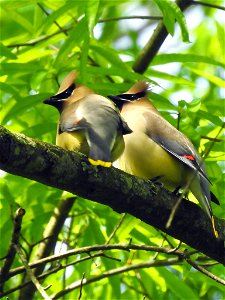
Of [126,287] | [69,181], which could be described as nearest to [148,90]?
[126,287]

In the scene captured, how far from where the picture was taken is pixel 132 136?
6.14m

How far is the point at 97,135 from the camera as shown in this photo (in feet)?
17.1

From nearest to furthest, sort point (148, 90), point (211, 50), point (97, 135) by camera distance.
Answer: point (97, 135)
point (148, 90)
point (211, 50)

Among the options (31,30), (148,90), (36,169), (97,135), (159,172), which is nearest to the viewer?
(36,169)

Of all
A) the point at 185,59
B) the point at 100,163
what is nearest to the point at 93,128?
the point at 100,163

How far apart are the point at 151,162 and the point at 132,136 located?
0.75 feet

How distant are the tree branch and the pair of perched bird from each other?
0.13 metres

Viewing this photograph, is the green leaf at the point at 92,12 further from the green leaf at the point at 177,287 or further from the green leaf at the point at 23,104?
the green leaf at the point at 177,287

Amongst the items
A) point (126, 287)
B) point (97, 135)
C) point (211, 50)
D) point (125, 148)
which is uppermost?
point (97, 135)

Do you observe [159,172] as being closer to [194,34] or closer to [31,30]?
[31,30]

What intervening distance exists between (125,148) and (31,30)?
1649 millimetres

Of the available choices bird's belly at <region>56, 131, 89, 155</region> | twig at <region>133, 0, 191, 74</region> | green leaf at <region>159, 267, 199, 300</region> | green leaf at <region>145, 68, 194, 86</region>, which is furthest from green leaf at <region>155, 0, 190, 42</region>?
green leaf at <region>159, 267, 199, 300</region>

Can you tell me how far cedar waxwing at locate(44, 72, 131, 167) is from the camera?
17.0 feet

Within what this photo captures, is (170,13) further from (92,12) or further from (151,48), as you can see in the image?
(151,48)
